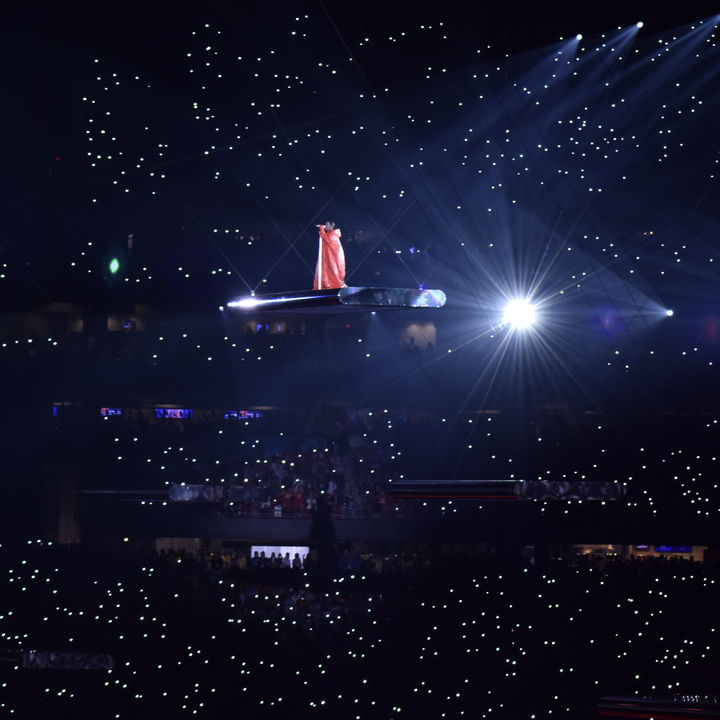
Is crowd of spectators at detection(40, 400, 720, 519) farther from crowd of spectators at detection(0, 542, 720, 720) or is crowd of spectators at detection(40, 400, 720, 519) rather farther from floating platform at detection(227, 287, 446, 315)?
floating platform at detection(227, 287, 446, 315)

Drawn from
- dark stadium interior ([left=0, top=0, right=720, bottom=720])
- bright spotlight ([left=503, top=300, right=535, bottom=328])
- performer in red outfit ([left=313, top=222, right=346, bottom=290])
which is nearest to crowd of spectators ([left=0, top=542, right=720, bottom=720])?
dark stadium interior ([left=0, top=0, right=720, bottom=720])

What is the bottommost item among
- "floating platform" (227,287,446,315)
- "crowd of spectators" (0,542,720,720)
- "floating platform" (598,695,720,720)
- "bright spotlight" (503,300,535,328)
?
"floating platform" (598,695,720,720)

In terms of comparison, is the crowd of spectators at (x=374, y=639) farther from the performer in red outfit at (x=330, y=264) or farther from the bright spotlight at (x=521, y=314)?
the bright spotlight at (x=521, y=314)

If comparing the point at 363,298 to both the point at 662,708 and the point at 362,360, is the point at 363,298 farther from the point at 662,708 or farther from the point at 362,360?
the point at 362,360

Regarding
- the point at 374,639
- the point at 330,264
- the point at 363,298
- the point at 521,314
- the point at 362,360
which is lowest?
the point at 374,639

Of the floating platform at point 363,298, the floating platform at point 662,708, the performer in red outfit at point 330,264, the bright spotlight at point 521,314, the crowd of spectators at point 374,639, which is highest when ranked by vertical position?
the bright spotlight at point 521,314

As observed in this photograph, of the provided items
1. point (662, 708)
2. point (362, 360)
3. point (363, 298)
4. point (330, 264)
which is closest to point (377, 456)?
point (362, 360)

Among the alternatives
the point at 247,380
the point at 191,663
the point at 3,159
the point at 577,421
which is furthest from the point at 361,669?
the point at 3,159

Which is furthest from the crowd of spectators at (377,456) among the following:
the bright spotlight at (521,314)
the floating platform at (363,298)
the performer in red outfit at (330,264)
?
the floating platform at (363,298)

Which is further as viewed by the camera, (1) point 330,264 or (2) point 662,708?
(1) point 330,264
